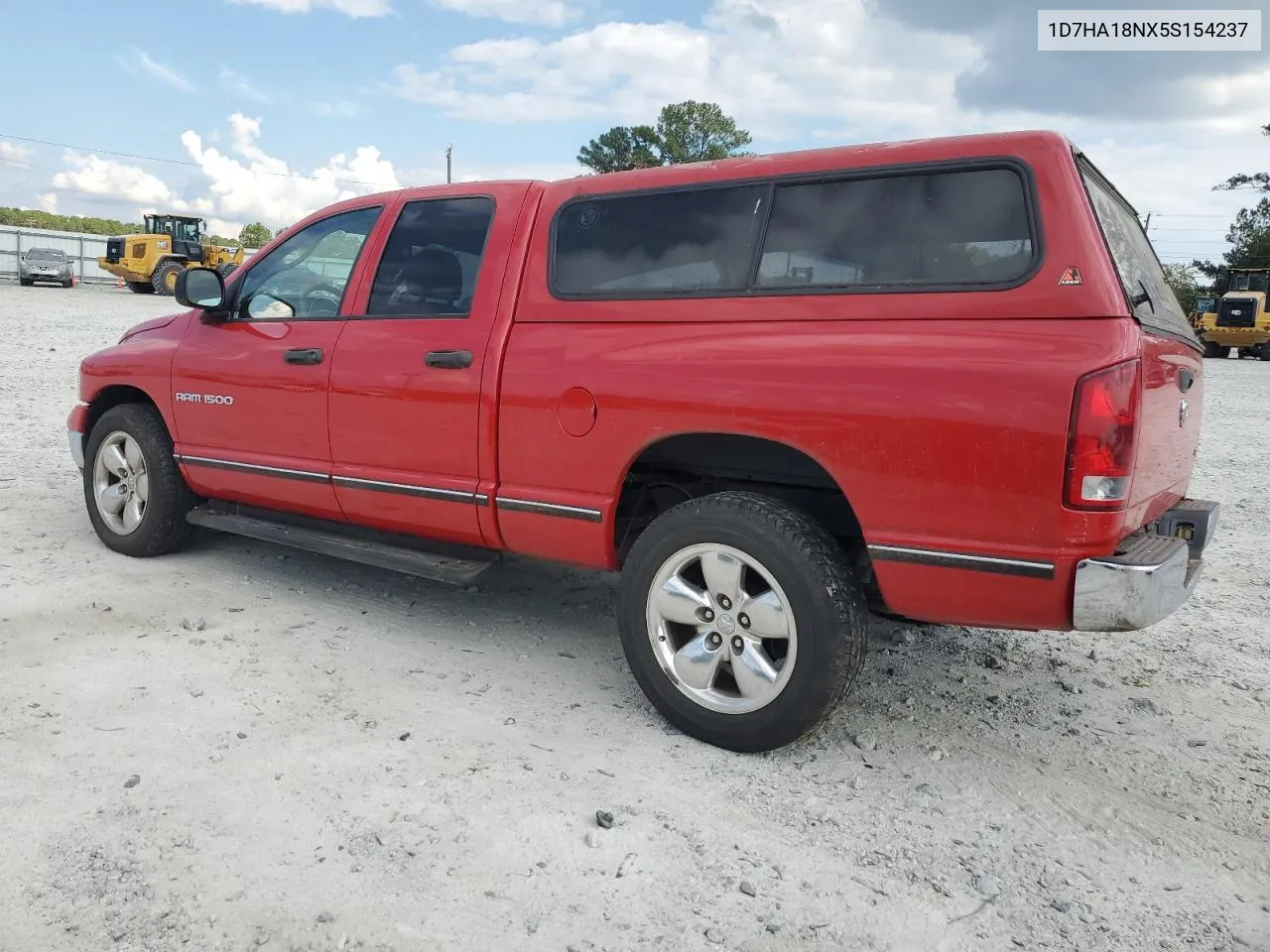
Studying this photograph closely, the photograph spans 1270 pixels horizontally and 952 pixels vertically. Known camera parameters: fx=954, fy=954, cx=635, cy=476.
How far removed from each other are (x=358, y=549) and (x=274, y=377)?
36.5 inches

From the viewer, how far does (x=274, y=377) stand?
434 centimetres

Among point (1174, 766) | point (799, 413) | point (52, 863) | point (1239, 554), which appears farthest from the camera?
point (1239, 554)

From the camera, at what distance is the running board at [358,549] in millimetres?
3787

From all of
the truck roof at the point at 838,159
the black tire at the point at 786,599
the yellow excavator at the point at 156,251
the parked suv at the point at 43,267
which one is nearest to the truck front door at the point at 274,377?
the truck roof at the point at 838,159

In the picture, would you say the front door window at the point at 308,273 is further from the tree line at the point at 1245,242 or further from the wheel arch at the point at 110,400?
the tree line at the point at 1245,242

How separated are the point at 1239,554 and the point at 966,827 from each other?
3.91 metres

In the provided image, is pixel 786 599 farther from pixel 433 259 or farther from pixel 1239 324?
pixel 1239 324

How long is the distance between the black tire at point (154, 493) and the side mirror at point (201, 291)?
29.6 inches

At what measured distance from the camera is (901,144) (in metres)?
2.98

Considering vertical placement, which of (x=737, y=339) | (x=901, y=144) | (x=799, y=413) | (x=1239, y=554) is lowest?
(x=1239, y=554)

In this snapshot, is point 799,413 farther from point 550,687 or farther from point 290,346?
point 290,346

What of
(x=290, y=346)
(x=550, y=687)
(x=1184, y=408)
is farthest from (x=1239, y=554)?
(x=290, y=346)

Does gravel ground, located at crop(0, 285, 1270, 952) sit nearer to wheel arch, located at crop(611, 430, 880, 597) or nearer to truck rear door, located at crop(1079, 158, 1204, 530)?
wheel arch, located at crop(611, 430, 880, 597)

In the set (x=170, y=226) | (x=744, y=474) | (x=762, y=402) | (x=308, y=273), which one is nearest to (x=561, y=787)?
(x=744, y=474)
